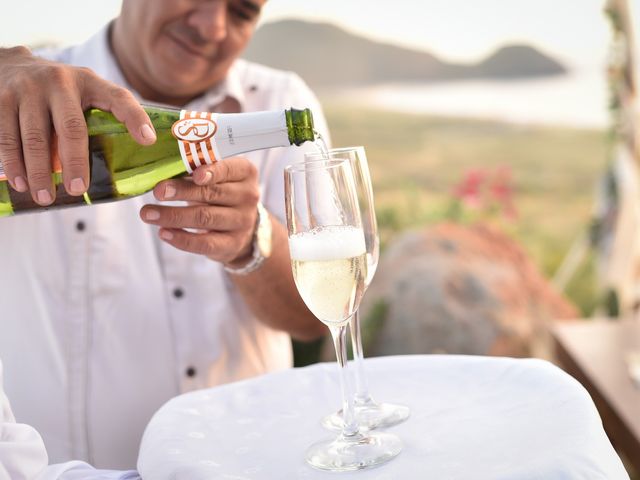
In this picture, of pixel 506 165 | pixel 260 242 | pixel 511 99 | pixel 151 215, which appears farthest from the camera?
pixel 511 99

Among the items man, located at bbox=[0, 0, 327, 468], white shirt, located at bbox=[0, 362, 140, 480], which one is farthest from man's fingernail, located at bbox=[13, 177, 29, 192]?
man, located at bbox=[0, 0, 327, 468]

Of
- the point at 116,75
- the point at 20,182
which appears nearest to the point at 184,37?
the point at 116,75

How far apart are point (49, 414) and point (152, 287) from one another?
352 millimetres

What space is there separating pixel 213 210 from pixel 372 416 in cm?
43

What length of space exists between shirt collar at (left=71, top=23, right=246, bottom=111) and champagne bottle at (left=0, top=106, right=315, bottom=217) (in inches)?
27.1

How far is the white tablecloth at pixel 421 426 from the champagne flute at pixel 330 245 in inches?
2.1

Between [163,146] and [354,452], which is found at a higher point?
[163,146]

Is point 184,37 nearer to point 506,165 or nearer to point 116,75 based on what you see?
point 116,75

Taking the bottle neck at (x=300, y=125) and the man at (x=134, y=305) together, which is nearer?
the bottle neck at (x=300, y=125)

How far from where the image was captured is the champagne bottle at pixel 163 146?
3.96 feet

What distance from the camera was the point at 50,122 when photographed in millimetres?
1147

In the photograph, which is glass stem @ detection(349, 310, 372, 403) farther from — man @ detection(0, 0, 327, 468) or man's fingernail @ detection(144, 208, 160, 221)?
man @ detection(0, 0, 327, 468)

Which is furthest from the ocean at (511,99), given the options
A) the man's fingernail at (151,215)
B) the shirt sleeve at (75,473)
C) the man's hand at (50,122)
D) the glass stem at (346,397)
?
the shirt sleeve at (75,473)

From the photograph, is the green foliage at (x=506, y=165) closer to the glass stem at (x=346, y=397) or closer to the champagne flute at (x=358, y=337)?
the champagne flute at (x=358, y=337)
